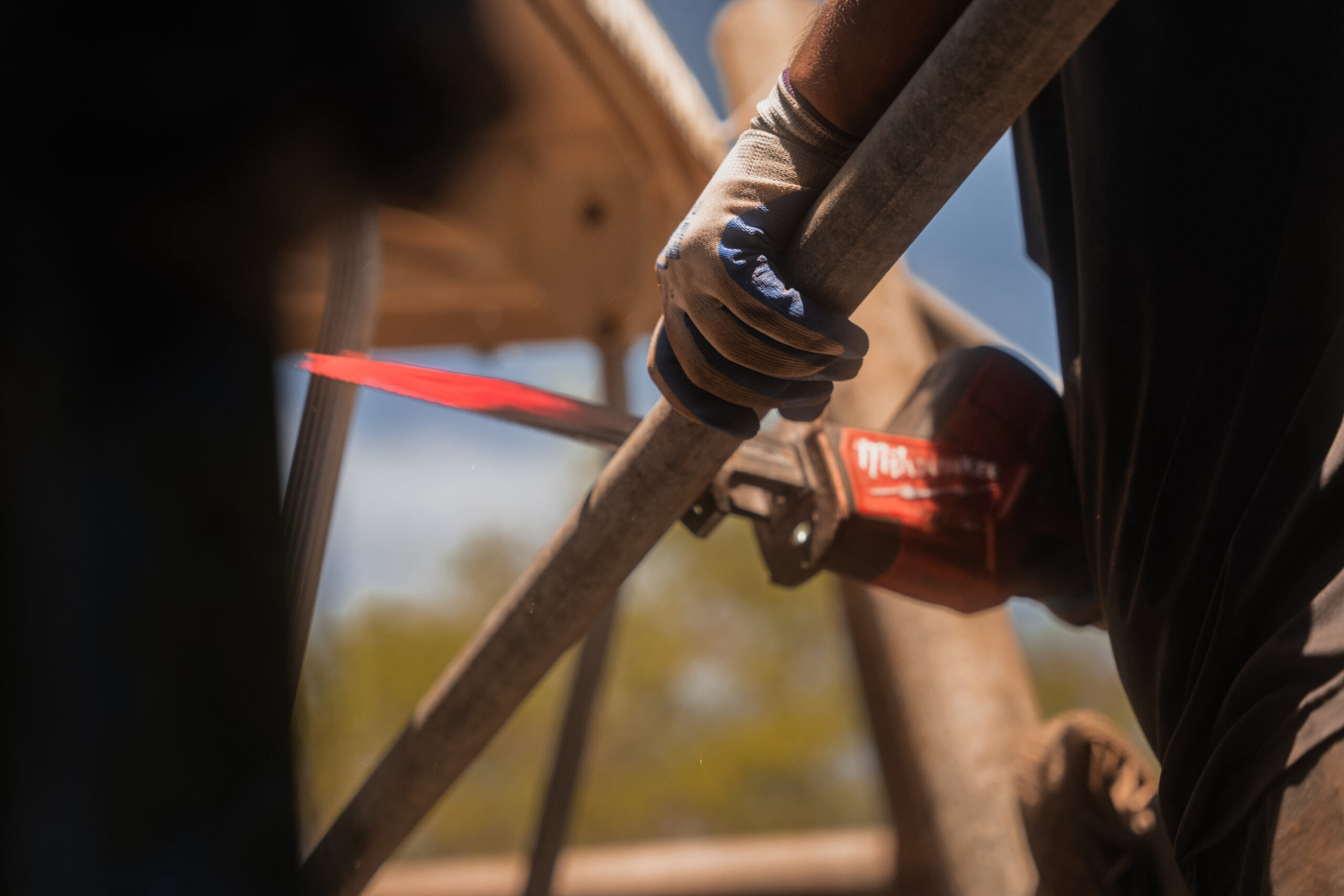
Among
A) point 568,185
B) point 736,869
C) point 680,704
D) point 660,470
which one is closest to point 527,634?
point 660,470

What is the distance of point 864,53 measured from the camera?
0.56 metres

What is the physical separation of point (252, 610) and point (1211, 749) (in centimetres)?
79

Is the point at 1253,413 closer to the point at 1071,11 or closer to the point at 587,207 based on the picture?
the point at 1071,11

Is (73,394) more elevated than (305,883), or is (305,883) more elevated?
(73,394)

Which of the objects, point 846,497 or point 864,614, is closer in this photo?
point 846,497

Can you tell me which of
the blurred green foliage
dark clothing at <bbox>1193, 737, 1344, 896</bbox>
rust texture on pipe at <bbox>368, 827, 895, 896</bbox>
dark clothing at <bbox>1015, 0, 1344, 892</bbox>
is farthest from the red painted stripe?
the blurred green foliage

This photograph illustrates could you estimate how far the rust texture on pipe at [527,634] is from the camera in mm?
662

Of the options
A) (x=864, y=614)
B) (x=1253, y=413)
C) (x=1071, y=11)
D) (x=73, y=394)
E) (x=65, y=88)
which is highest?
(x=1071, y=11)

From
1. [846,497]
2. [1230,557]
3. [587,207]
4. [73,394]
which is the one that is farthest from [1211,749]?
[587,207]

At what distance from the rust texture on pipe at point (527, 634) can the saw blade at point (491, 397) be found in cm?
10

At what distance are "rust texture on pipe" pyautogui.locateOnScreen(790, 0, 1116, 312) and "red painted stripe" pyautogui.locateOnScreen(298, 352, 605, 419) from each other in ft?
0.97

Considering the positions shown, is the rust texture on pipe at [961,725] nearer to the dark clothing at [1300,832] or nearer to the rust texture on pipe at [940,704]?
the rust texture on pipe at [940,704]

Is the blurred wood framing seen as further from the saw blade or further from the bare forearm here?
the bare forearm

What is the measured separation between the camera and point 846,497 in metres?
0.76
